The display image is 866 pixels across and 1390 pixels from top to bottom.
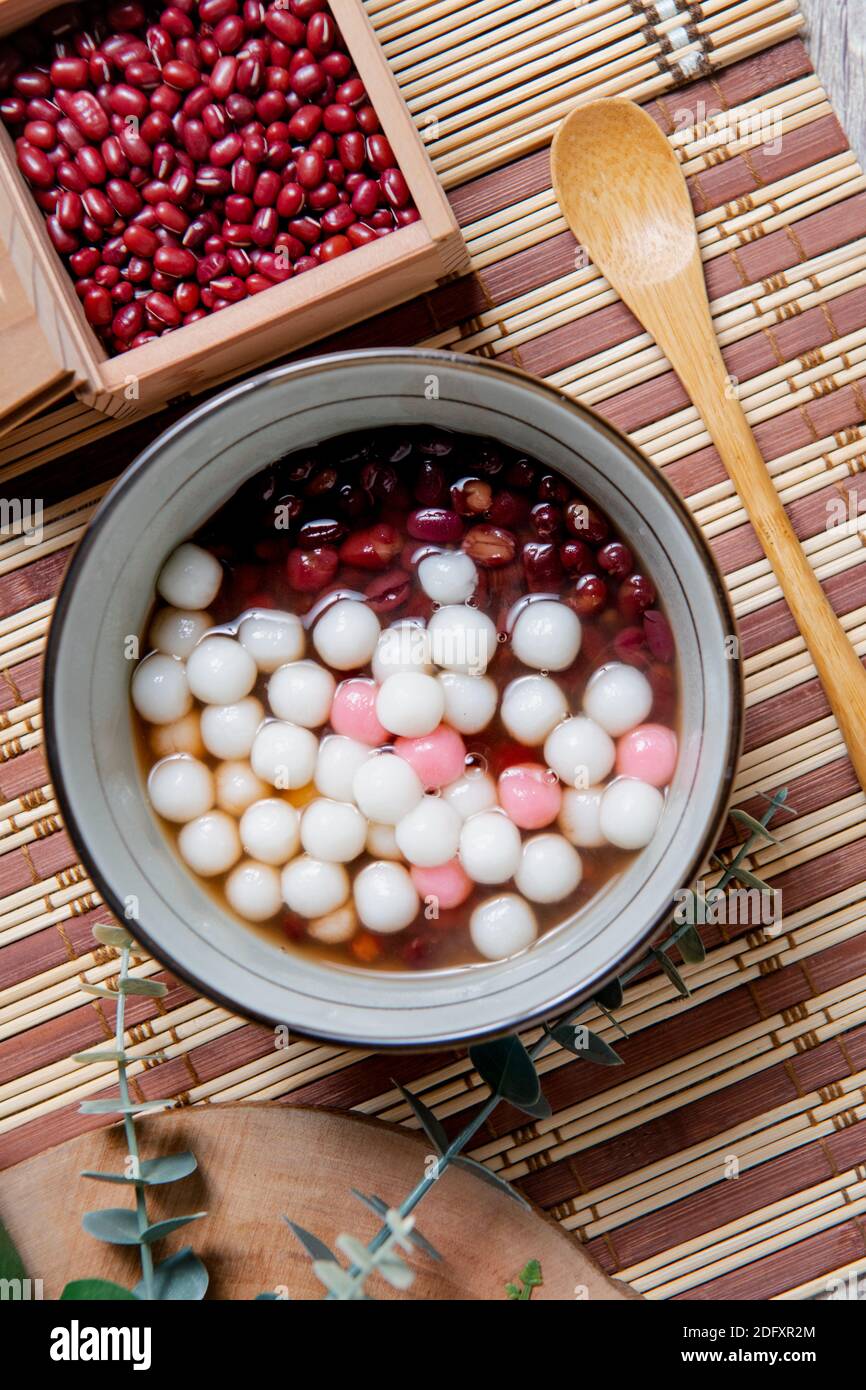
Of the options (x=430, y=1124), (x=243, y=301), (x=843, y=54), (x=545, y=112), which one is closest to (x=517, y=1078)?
(x=430, y=1124)

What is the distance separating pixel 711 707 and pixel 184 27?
84cm

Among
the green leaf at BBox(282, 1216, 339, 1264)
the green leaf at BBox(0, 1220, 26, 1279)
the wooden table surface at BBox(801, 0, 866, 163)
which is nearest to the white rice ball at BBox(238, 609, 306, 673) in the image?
the green leaf at BBox(282, 1216, 339, 1264)

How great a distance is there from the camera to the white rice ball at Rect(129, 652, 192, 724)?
40.5 inches

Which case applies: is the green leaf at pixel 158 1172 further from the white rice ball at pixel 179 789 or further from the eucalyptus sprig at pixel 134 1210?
the white rice ball at pixel 179 789

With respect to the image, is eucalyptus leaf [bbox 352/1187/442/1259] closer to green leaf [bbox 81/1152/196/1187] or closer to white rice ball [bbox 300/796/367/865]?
green leaf [bbox 81/1152/196/1187]

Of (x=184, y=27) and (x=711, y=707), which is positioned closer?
(x=711, y=707)

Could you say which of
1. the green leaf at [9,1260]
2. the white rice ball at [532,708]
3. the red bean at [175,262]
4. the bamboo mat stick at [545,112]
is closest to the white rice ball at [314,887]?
the white rice ball at [532,708]

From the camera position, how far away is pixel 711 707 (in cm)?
87

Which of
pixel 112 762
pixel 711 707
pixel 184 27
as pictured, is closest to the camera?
pixel 711 707

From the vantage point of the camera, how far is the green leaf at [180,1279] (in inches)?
41.1

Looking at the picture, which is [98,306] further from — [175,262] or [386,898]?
[386,898]

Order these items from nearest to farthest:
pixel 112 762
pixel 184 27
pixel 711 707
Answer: pixel 711 707
pixel 112 762
pixel 184 27
